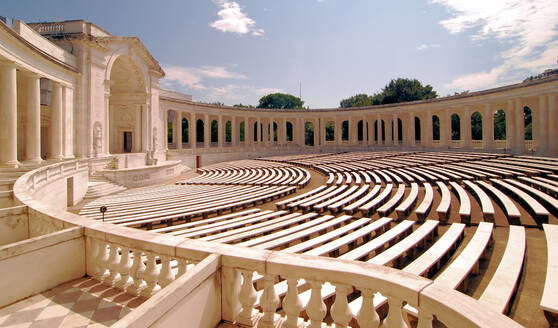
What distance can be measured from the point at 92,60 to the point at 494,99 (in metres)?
51.5

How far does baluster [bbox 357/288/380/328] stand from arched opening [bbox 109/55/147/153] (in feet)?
130

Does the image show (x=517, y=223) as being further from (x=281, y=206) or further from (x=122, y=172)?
(x=122, y=172)

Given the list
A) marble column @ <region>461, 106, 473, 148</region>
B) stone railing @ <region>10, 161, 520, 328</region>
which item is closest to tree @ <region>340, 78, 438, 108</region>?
marble column @ <region>461, 106, 473, 148</region>

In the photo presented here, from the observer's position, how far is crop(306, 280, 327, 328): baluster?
12.3 ft

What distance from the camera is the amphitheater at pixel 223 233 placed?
376 centimetres

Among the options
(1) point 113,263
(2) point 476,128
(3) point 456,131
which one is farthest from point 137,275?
(3) point 456,131

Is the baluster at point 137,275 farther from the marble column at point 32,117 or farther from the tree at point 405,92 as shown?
the tree at point 405,92

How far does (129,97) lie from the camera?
38.3 m

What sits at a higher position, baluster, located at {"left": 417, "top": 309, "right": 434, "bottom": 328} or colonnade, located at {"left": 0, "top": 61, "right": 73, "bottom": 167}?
colonnade, located at {"left": 0, "top": 61, "right": 73, "bottom": 167}

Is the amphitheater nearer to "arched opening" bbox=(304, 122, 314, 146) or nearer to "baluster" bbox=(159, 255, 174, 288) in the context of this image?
"baluster" bbox=(159, 255, 174, 288)

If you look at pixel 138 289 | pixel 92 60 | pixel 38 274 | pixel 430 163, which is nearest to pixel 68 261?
pixel 38 274

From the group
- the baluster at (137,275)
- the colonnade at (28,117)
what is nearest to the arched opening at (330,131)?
the colonnade at (28,117)

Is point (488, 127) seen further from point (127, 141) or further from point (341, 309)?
point (127, 141)

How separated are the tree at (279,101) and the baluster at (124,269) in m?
107
